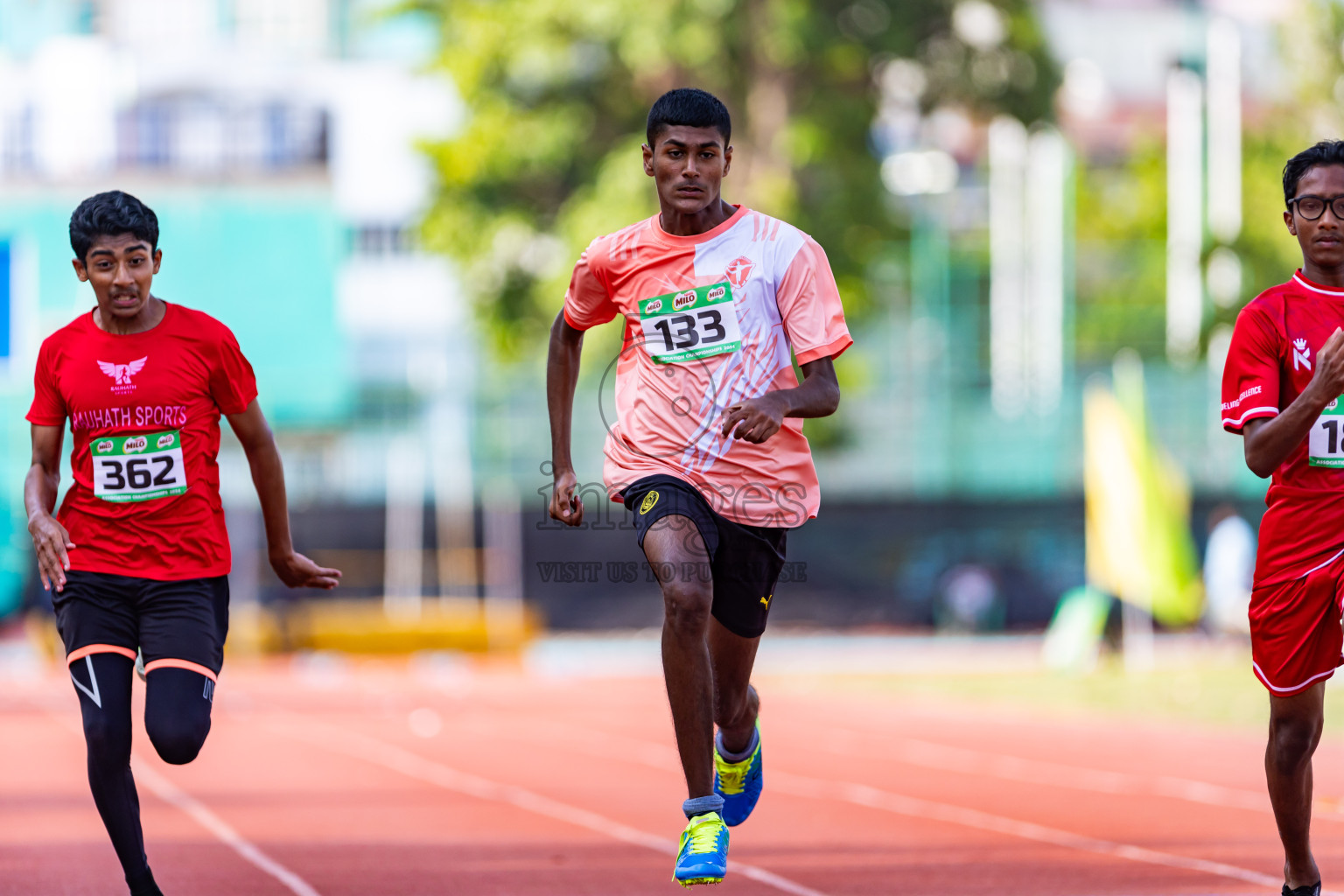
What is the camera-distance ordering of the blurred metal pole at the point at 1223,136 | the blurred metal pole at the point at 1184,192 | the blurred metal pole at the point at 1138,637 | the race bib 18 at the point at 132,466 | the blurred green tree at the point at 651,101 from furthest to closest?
the blurred metal pole at the point at 1223,136 → the blurred metal pole at the point at 1184,192 → the blurred green tree at the point at 651,101 → the blurred metal pole at the point at 1138,637 → the race bib 18 at the point at 132,466

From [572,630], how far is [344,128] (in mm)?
18157

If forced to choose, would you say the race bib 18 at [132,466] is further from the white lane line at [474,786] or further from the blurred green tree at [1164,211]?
the blurred green tree at [1164,211]

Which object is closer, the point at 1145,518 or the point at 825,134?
the point at 1145,518

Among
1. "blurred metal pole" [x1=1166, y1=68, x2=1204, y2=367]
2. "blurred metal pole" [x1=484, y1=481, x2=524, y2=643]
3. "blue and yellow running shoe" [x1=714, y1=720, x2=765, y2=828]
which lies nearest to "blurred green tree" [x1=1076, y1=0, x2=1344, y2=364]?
"blurred metal pole" [x1=1166, y1=68, x2=1204, y2=367]

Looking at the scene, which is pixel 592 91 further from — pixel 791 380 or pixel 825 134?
pixel 791 380

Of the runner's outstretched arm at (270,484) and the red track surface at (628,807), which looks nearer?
the runner's outstretched arm at (270,484)

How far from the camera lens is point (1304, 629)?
17.1ft

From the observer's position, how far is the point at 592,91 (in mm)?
24000

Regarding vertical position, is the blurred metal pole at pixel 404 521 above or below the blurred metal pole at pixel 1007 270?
below

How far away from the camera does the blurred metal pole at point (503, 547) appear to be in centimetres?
2759

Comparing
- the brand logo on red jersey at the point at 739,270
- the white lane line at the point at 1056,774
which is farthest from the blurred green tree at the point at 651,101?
the brand logo on red jersey at the point at 739,270

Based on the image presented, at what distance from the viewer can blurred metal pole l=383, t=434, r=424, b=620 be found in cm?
2778

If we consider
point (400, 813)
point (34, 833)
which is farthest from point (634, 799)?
point (34, 833)

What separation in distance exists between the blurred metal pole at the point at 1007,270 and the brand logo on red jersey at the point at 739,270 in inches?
768
